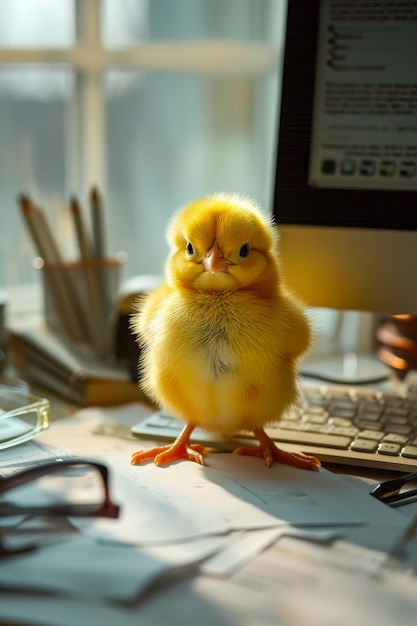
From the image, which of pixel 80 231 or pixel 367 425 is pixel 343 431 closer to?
pixel 367 425

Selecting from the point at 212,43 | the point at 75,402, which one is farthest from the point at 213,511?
the point at 212,43

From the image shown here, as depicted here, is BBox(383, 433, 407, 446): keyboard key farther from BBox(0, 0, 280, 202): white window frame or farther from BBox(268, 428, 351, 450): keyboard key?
BBox(0, 0, 280, 202): white window frame

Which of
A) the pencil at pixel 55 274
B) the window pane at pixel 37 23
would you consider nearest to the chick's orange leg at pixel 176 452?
the pencil at pixel 55 274

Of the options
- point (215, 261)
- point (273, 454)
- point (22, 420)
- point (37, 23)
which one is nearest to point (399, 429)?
point (273, 454)

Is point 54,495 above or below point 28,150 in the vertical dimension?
below

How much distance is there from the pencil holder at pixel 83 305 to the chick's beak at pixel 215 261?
1.10 feet

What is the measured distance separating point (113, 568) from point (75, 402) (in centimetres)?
39

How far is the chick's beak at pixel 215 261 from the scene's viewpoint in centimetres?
→ 60

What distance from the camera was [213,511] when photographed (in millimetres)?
537

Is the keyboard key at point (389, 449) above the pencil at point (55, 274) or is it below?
below

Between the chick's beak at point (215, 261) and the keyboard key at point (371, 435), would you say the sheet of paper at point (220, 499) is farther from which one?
the chick's beak at point (215, 261)

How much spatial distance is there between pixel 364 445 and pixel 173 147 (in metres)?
0.63

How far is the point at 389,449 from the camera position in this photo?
63 cm

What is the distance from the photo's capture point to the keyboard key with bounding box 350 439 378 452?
0.64 meters
